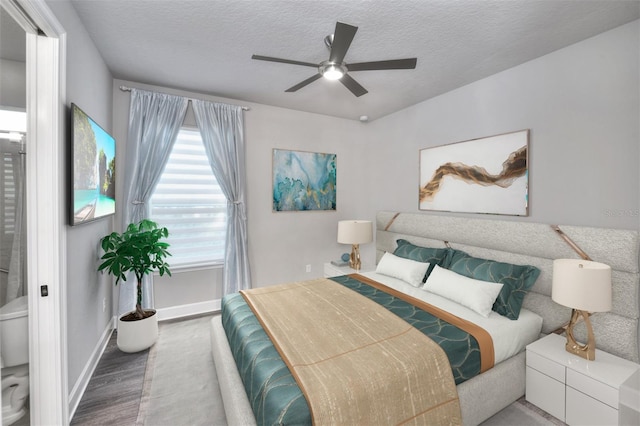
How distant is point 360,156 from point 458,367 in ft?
11.8

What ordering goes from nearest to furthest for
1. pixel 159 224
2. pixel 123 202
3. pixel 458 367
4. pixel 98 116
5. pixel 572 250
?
1. pixel 458 367
2. pixel 572 250
3. pixel 98 116
4. pixel 123 202
5. pixel 159 224

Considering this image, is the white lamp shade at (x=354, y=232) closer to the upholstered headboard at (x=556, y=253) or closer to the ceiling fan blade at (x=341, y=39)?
the upholstered headboard at (x=556, y=253)

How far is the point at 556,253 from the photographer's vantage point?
7.70ft

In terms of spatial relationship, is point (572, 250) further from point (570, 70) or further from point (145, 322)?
point (145, 322)

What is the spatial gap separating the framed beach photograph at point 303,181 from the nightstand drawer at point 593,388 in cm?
332

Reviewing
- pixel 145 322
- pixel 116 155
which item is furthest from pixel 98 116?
pixel 145 322

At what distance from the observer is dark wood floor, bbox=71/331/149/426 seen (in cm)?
197

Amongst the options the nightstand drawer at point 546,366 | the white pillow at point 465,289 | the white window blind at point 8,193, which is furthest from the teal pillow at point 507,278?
the white window blind at point 8,193

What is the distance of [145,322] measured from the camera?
9.10ft

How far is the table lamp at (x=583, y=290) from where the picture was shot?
185cm

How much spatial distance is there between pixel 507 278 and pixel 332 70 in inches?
88.3

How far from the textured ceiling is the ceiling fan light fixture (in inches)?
13.9

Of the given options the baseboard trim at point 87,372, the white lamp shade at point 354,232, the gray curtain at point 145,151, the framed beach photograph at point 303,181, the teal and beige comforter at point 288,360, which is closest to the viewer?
the teal and beige comforter at point 288,360

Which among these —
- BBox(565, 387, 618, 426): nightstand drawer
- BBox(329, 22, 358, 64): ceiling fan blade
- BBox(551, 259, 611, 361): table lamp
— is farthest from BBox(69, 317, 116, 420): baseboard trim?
BBox(551, 259, 611, 361): table lamp
